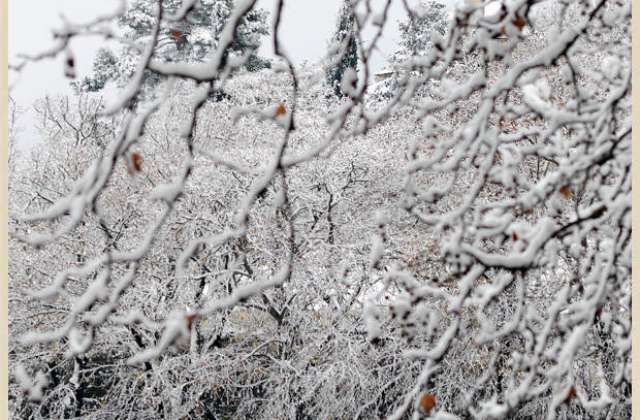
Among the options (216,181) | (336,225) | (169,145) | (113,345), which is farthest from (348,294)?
(169,145)

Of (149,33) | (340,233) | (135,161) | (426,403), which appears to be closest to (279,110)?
(135,161)

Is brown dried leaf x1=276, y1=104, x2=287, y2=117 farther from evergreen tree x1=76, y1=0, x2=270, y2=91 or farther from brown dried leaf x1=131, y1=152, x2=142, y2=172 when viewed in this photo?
evergreen tree x1=76, y1=0, x2=270, y2=91

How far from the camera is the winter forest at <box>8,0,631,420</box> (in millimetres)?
1750

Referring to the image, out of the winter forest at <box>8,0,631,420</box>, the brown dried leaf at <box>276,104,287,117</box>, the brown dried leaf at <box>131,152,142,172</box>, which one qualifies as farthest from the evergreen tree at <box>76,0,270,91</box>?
the brown dried leaf at <box>131,152,142,172</box>

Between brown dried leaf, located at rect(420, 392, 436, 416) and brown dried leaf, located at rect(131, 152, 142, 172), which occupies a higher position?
brown dried leaf, located at rect(131, 152, 142, 172)

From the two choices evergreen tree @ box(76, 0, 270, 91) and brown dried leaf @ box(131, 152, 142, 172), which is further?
evergreen tree @ box(76, 0, 270, 91)

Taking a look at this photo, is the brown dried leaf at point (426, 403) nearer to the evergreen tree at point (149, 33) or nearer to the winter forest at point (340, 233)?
the winter forest at point (340, 233)

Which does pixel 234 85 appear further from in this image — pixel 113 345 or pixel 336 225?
pixel 113 345

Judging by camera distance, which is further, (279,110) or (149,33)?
(149,33)

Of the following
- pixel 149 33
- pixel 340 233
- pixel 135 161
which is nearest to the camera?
pixel 135 161

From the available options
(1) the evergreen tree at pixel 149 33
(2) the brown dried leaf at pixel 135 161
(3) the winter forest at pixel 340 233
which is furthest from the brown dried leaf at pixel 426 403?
(1) the evergreen tree at pixel 149 33

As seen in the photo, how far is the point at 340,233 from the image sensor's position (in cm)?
1045

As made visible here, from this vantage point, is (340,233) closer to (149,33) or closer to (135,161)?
(135,161)

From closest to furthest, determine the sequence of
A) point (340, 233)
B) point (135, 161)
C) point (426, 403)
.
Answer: point (135, 161), point (426, 403), point (340, 233)
